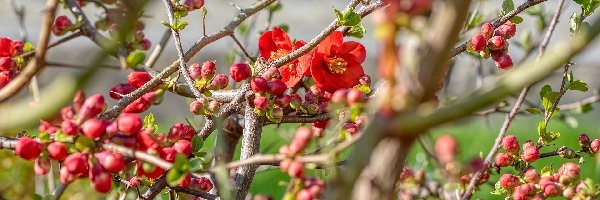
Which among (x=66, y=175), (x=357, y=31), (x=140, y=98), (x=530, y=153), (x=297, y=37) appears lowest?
(x=66, y=175)

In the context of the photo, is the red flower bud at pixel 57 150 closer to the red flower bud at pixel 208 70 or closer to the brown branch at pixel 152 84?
the brown branch at pixel 152 84

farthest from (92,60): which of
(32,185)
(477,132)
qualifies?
(477,132)

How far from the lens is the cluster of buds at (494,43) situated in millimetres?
1105

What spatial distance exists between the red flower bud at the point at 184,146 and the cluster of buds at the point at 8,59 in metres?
0.23

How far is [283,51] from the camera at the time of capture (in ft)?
4.02

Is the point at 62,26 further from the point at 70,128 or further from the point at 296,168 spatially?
the point at 296,168

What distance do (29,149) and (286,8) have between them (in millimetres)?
4789

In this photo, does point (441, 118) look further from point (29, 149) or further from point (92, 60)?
point (29, 149)

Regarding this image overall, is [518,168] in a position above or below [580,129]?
below

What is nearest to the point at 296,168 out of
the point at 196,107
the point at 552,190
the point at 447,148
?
the point at 447,148

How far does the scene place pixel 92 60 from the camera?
647 mm

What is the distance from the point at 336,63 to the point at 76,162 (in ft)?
1.55

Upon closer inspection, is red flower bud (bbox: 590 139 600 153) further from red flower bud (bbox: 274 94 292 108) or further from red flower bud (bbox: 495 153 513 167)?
red flower bud (bbox: 274 94 292 108)

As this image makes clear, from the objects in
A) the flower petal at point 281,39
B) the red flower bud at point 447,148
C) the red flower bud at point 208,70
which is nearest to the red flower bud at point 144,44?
the flower petal at point 281,39
